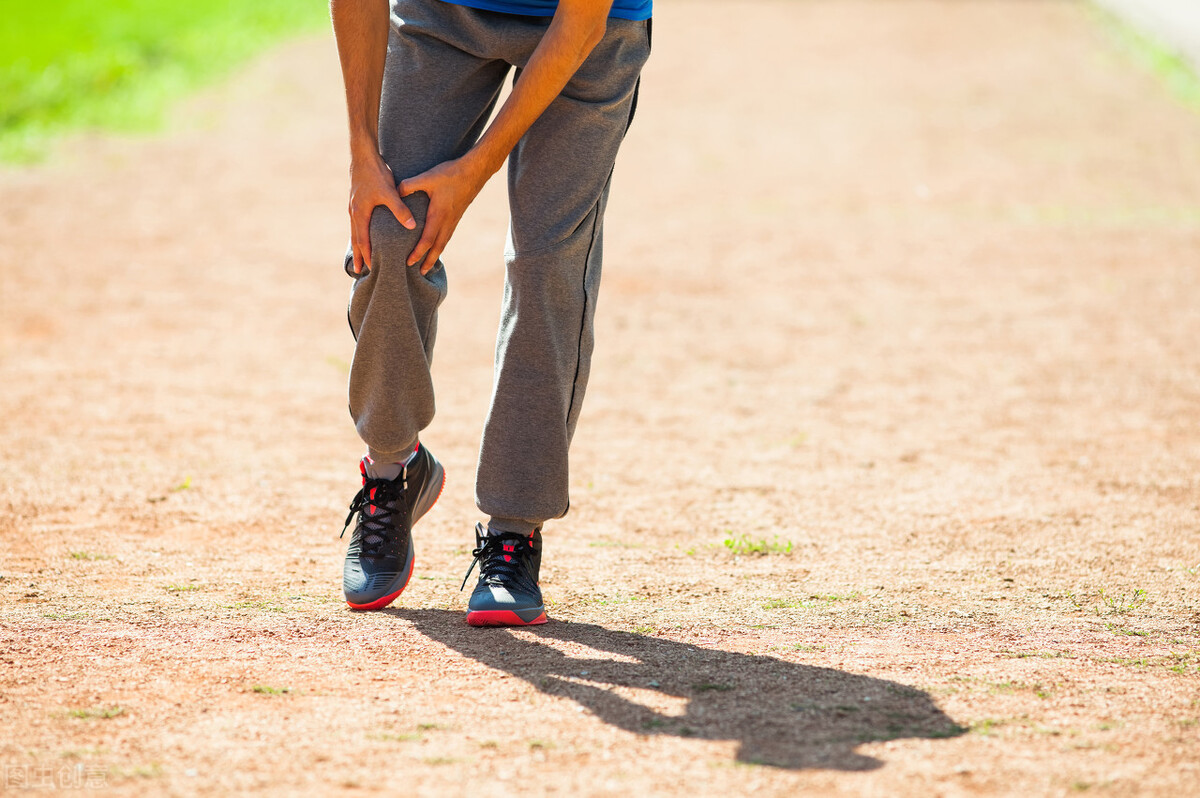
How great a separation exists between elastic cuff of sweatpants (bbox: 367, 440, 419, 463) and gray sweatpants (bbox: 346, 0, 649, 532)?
0.12 metres

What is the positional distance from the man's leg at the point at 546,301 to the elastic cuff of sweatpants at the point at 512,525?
0.01 m

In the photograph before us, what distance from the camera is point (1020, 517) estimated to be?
370 cm

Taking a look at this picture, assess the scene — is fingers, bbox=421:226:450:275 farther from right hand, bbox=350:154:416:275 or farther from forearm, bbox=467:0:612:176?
forearm, bbox=467:0:612:176

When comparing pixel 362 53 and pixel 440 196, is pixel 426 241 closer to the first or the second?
pixel 440 196

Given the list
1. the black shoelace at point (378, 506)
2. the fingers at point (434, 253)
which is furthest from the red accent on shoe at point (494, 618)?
the fingers at point (434, 253)

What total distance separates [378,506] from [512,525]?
0.36 meters

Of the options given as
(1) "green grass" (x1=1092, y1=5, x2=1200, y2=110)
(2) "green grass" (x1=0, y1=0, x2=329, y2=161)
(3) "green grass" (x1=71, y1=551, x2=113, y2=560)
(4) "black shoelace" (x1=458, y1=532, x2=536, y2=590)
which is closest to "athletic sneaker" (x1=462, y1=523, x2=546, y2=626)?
(4) "black shoelace" (x1=458, y1=532, x2=536, y2=590)

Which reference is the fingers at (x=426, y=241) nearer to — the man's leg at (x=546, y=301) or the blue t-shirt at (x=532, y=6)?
the man's leg at (x=546, y=301)

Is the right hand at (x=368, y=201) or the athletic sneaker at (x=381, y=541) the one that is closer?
the right hand at (x=368, y=201)

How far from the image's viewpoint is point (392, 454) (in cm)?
292

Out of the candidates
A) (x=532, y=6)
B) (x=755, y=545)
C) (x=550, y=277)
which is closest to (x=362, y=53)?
(x=532, y=6)

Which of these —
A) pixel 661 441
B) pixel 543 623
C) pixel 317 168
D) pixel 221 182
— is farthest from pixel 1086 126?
pixel 543 623

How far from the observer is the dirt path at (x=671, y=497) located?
2229 mm

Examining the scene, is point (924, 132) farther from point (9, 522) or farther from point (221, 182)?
point (9, 522)
